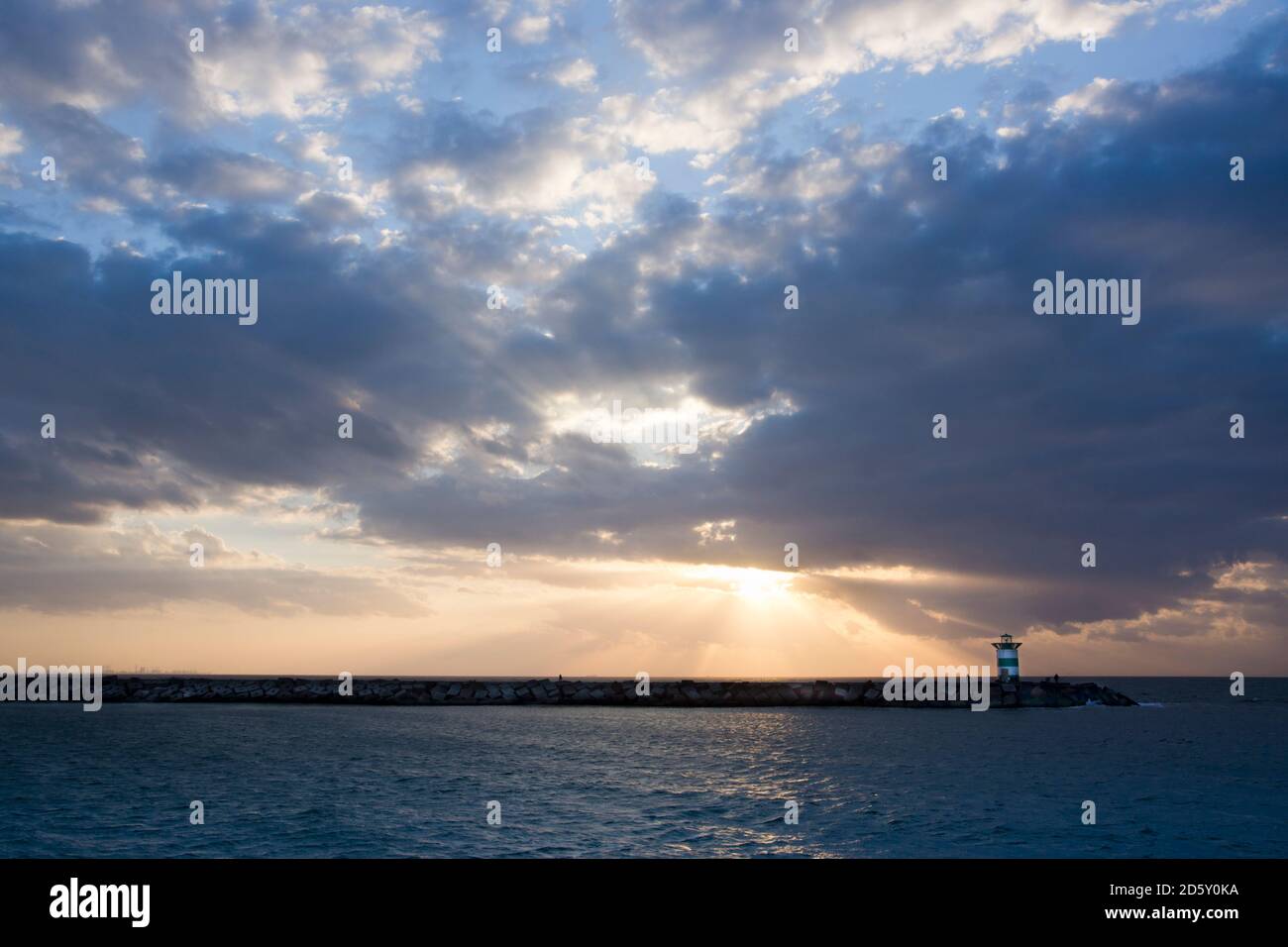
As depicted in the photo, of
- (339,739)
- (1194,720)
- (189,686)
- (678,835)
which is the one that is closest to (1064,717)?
(1194,720)

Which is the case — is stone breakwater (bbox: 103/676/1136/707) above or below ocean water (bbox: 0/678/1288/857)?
below

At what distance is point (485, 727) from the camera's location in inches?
3295

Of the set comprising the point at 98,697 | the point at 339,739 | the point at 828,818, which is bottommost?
the point at 98,697

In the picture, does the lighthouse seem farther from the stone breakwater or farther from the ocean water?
the ocean water

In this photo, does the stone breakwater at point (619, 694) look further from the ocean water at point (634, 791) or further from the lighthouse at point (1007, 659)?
the ocean water at point (634, 791)

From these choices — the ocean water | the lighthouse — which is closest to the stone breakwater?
the lighthouse

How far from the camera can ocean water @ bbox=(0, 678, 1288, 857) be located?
29.5m

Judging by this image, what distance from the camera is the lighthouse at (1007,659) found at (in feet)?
382

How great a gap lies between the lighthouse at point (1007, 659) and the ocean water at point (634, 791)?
110ft

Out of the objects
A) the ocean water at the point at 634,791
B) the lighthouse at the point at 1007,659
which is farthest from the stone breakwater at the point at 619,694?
the ocean water at the point at 634,791

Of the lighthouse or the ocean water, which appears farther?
the lighthouse

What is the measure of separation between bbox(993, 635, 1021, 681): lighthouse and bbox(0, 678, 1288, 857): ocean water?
33608 millimetres
